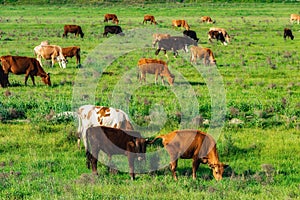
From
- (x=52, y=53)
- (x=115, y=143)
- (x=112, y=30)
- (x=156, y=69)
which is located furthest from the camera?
(x=112, y=30)

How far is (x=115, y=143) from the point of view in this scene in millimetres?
10180

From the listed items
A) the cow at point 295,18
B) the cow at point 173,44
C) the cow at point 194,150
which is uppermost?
the cow at point 194,150

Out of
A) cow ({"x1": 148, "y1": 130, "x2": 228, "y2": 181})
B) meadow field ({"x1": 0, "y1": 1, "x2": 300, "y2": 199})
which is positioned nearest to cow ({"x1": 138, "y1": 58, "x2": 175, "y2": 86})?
meadow field ({"x1": 0, "y1": 1, "x2": 300, "y2": 199})

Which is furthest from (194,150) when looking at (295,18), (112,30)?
(295,18)

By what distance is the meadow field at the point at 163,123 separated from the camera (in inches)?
367

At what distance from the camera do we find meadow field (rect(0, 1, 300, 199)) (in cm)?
931

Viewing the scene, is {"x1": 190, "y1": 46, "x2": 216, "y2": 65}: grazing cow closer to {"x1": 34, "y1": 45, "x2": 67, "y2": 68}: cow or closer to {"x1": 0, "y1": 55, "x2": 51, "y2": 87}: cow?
{"x1": 34, "y1": 45, "x2": 67, "y2": 68}: cow

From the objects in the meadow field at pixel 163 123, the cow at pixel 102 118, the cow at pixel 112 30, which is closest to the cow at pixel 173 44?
the meadow field at pixel 163 123

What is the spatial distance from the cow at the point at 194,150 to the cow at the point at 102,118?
5.44ft

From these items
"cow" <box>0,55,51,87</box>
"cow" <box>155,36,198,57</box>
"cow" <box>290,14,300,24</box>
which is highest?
"cow" <box>0,55,51,87</box>

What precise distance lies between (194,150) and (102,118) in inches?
102

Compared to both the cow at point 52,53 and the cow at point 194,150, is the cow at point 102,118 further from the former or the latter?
the cow at point 52,53

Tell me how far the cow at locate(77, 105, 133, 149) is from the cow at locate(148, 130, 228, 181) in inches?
65.2

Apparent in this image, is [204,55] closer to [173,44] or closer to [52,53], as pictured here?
[173,44]
